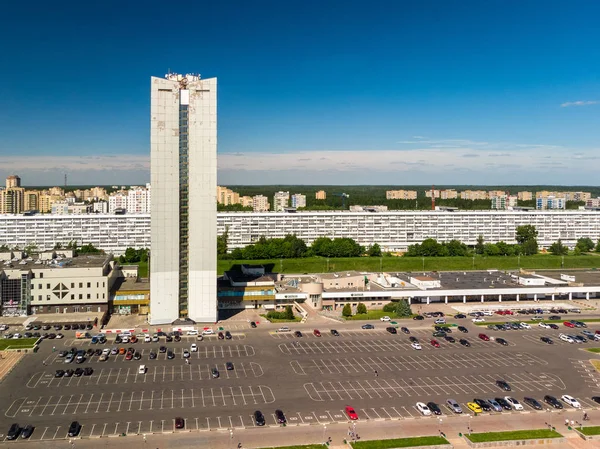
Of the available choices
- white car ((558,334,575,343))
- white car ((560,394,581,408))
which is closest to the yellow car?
white car ((560,394,581,408))

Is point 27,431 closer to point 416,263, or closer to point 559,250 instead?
point 416,263

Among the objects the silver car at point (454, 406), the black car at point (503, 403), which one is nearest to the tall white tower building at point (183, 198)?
the silver car at point (454, 406)

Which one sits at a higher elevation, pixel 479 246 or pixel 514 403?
pixel 479 246

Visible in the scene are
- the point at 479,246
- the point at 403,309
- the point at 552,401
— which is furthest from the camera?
the point at 479,246

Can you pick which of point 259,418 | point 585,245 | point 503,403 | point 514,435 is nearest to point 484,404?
point 503,403

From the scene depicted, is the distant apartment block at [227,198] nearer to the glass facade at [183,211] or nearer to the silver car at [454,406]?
the glass facade at [183,211]

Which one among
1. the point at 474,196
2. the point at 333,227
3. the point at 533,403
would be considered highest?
the point at 474,196

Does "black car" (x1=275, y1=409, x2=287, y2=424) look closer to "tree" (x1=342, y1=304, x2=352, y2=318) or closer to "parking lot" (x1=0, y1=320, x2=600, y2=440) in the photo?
"parking lot" (x1=0, y1=320, x2=600, y2=440)
